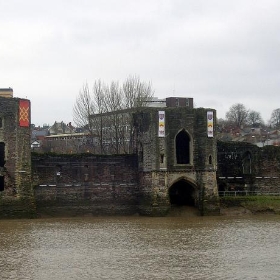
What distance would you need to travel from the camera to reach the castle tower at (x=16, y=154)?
40.5 m

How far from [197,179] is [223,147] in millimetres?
7663

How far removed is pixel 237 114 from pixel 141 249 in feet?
357

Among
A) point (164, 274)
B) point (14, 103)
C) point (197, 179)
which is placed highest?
point (14, 103)

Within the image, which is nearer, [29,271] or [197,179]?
[29,271]

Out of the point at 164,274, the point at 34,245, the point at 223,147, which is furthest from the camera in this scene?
the point at 223,147

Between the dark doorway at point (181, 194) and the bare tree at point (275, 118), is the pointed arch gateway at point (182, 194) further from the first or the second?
the bare tree at point (275, 118)

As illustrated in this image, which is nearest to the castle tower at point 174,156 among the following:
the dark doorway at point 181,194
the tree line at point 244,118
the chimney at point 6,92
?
the dark doorway at point 181,194

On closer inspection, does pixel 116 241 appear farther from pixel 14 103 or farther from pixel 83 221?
pixel 14 103

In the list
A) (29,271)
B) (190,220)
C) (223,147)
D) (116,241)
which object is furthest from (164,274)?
(223,147)

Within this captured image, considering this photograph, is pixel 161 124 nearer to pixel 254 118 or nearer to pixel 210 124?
pixel 210 124

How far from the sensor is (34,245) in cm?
2817

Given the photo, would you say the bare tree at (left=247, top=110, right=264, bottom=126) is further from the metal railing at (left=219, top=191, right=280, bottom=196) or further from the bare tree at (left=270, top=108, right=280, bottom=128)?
the metal railing at (left=219, top=191, right=280, bottom=196)

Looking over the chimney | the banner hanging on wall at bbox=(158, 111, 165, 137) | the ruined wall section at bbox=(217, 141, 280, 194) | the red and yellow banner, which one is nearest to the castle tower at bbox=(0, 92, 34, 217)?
the red and yellow banner

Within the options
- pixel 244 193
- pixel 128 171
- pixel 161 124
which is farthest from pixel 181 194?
pixel 244 193
